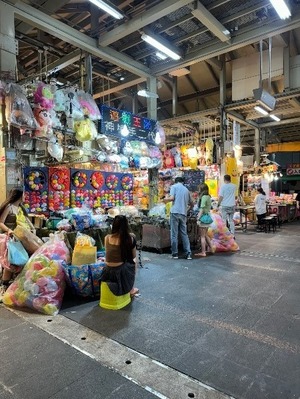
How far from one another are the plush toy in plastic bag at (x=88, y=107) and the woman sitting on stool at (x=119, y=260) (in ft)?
12.9

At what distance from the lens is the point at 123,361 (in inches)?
108

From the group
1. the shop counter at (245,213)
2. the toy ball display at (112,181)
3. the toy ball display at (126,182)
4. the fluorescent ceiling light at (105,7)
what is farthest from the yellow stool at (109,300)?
the shop counter at (245,213)

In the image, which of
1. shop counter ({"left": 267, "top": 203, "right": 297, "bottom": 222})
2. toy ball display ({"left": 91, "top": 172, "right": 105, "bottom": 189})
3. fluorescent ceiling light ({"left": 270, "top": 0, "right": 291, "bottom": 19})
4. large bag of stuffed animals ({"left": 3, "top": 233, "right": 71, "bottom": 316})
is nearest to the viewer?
large bag of stuffed animals ({"left": 3, "top": 233, "right": 71, "bottom": 316})

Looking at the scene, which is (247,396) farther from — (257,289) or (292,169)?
(292,169)

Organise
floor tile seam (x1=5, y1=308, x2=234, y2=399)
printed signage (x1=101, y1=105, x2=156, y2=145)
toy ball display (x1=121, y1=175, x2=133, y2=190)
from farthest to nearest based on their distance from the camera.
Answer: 1. toy ball display (x1=121, y1=175, x2=133, y2=190)
2. printed signage (x1=101, y1=105, x2=156, y2=145)
3. floor tile seam (x1=5, y1=308, x2=234, y2=399)

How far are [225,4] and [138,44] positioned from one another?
2845mm

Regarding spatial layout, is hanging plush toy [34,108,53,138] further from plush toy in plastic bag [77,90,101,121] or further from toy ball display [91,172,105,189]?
toy ball display [91,172,105,189]

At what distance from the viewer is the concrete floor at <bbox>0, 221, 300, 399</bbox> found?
2.38 m

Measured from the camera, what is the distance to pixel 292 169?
867 inches

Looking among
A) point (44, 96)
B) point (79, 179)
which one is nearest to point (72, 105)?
point (44, 96)

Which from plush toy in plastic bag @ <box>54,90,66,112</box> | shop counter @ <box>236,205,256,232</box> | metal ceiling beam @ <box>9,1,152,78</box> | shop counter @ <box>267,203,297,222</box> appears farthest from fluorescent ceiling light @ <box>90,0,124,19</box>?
shop counter @ <box>267,203,297,222</box>

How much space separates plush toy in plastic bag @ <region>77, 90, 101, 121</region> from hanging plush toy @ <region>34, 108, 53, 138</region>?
1.09 m

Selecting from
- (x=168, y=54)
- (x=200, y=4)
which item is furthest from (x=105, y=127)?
(x=200, y=4)

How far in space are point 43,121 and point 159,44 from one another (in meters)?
4.07
